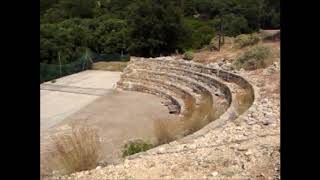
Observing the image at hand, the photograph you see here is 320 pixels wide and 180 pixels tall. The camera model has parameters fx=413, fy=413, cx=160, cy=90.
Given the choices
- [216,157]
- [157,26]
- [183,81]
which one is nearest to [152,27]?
[157,26]

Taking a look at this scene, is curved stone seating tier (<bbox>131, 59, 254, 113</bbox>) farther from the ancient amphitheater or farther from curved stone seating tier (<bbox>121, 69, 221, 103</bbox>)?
curved stone seating tier (<bbox>121, 69, 221, 103</bbox>)

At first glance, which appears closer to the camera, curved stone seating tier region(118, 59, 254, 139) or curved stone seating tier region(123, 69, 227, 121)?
curved stone seating tier region(118, 59, 254, 139)

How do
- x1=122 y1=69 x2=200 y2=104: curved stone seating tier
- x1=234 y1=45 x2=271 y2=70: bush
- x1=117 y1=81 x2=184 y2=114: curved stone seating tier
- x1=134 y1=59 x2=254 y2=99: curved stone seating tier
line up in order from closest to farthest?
1. x1=134 y1=59 x2=254 y2=99: curved stone seating tier
2. x1=234 y1=45 x2=271 y2=70: bush
3. x1=117 y1=81 x2=184 y2=114: curved stone seating tier
4. x1=122 y1=69 x2=200 y2=104: curved stone seating tier

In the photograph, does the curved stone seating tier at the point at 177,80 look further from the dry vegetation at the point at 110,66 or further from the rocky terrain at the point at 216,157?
the rocky terrain at the point at 216,157

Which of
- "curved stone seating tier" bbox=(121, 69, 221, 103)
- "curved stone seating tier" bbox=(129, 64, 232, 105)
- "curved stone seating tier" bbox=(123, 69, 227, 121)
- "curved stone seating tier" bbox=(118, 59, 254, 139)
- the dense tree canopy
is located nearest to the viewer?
"curved stone seating tier" bbox=(118, 59, 254, 139)

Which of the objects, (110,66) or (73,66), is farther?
(110,66)

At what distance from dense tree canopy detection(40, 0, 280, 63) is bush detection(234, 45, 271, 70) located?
6.94 m

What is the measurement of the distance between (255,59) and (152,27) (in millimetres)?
12135

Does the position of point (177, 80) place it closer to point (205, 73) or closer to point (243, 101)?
point (205, 73)

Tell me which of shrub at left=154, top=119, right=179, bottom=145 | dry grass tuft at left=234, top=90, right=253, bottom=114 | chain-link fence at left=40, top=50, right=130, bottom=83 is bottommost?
shrub at left=154, top=119, right=179, bottom=145

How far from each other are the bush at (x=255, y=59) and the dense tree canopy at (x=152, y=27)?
694 cm

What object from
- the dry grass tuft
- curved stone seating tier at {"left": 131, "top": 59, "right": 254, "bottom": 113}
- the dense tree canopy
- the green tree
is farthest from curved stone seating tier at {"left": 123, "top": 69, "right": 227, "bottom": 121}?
the dense tree canopy

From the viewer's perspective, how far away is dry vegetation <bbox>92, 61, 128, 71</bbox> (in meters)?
25.9

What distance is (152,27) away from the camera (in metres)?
26.4
